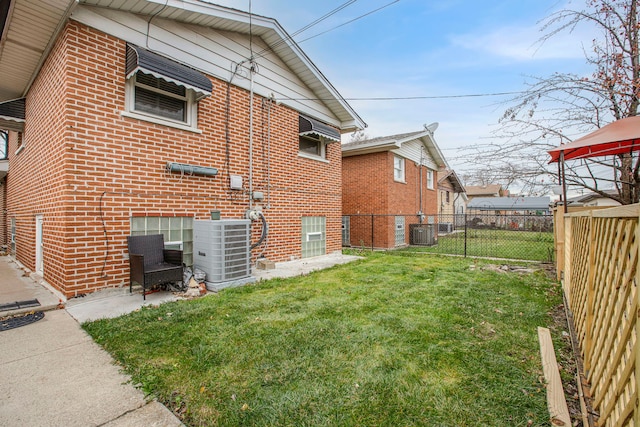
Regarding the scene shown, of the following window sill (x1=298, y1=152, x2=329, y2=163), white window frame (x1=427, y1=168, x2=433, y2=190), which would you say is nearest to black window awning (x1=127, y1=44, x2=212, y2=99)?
window sill (x1=298, y1=152, x2=329, y2=163)

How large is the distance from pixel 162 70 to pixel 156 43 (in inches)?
39.3

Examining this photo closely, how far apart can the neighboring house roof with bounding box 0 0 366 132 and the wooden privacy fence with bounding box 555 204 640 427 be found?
647 centimetres

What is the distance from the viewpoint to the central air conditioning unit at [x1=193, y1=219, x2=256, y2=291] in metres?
5.08

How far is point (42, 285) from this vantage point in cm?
505

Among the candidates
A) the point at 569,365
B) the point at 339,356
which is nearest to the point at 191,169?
the point at 339,356

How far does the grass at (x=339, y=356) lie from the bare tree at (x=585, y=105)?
10.1 ft

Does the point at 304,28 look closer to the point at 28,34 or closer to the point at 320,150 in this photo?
the point at 320,150

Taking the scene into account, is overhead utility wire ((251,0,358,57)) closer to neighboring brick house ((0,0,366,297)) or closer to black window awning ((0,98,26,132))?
neighboring brick house ((0,0,366,297))

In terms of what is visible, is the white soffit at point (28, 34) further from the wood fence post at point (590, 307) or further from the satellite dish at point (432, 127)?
the satellite dish at point (432, 127)

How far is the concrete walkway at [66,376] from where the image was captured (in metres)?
1.95

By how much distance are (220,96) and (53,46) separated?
2693mm

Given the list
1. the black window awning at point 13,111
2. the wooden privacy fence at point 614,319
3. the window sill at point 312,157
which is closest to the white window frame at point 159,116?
the window sill at point 312,157

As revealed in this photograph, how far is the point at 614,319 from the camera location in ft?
5.50

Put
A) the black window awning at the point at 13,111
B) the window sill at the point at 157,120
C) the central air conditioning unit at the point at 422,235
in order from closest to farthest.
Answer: the window sill at the point at 157,120 → the black window awning at the point at 13,111 → the central air conditioning unit at the point at 422,235
